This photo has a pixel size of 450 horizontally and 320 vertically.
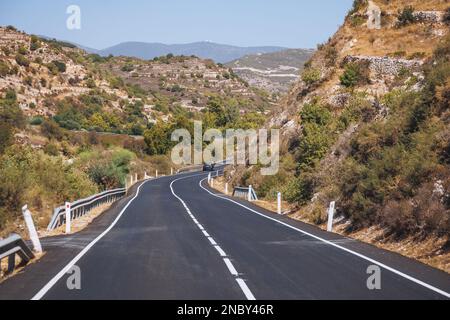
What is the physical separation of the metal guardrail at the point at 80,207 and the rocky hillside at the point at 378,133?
1011cm

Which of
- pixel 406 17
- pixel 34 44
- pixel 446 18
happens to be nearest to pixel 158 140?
pixel 34 44

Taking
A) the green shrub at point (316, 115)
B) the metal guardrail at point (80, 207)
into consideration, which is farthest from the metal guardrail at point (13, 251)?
the green shrub at point (316, 115)

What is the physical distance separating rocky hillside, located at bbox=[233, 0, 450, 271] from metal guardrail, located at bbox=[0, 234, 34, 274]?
8.98m

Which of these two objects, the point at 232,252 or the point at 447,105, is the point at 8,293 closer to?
the point at 232,252

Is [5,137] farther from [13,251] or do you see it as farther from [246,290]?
[246,290]

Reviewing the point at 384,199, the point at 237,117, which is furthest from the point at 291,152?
the point at 237,117

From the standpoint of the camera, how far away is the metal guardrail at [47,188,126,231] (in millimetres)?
23984

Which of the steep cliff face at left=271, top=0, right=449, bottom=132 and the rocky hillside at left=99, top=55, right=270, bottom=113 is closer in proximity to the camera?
the steep cliff face at left=271, top=0, right=449, bottom=132

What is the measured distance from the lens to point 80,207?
2994 cm

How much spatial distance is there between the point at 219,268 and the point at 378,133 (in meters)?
15.3

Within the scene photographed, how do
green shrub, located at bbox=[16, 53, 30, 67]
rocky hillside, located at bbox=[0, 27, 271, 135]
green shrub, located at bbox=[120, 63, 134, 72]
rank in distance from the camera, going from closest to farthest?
rocky hillside, located at bbox=[0, 27, 271, 135], green shrub, located at bbox=[16, 53, 30, 67], green shrub, located at bbox=[120, 63, 134, 72]

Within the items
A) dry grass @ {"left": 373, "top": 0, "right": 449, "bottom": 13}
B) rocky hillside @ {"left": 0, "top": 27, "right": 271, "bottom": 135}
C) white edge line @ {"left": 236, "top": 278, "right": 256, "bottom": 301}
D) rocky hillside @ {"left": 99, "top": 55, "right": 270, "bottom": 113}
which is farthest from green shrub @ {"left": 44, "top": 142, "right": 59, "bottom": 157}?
rocky hillside @ {"left": 99, "top": 55, "right": 270, "bottom": 113}

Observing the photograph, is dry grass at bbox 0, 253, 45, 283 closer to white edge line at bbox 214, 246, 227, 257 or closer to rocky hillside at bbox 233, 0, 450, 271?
white edge line at bbox 214, 246, 227, 257

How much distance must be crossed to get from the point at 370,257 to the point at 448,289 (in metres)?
3.87
